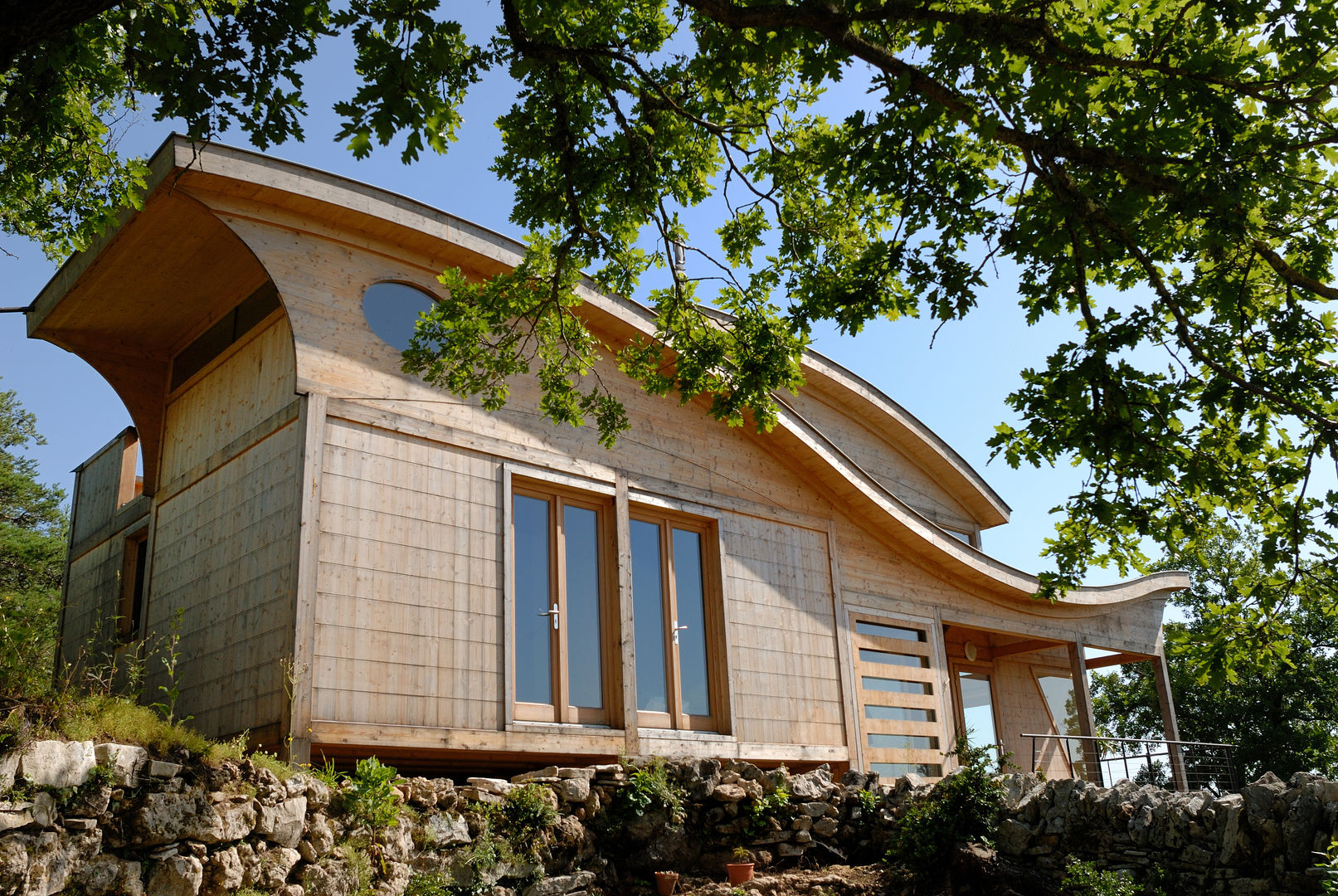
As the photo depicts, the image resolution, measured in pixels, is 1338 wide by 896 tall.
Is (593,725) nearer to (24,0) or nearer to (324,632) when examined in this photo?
(324,632)

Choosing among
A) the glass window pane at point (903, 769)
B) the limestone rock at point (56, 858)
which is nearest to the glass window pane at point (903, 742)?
the glass window pane at point (903, 769)

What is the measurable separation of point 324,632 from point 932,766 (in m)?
7.43

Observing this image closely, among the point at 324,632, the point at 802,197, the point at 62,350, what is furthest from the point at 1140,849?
the point at 62,350

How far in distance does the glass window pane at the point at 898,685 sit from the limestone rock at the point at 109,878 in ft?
26.2

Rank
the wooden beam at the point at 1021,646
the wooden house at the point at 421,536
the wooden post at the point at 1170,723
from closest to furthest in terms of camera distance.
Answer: the wooden house at the point at 421,536, the wooden post at the point at 1170,723, the wooden beam at the point at 1021,646

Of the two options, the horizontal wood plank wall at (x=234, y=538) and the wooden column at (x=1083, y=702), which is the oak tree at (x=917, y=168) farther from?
the wooden column at (x=1083, y=702)

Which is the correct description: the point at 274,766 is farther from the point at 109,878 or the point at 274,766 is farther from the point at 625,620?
the point at 625,620

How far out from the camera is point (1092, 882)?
27.3ft

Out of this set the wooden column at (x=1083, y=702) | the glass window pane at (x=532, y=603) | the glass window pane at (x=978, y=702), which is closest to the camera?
the glass window pane at (x=532, y=603)

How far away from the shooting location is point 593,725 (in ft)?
30.9

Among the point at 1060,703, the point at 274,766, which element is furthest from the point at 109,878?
the point at 1060,703

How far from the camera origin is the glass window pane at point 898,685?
12.0 meters

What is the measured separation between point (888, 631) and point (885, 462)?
4.38 metres

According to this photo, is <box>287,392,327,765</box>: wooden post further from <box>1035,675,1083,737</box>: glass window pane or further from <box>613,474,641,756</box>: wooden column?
<box>1035,675,1083,737</box>: glass window pane
